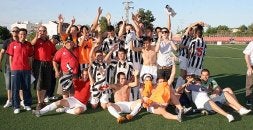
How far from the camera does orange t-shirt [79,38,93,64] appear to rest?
9.66 m

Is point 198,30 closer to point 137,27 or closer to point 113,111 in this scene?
point 137,27

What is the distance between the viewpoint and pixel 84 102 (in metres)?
8.38

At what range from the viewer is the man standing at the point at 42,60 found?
8688 mm

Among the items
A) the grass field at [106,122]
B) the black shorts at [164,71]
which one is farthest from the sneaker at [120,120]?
the black shorts at [164,71]

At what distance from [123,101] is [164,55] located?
7.01 feet

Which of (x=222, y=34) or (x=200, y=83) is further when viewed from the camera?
(x=222, y=34)

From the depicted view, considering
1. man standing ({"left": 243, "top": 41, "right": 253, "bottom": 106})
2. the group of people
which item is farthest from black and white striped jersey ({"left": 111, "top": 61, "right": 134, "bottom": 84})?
man standing ({"left": 243, "top": 41, "right": 253, "bottom": 106})

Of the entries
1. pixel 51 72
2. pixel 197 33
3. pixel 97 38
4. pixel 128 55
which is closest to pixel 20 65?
pixel 51 72

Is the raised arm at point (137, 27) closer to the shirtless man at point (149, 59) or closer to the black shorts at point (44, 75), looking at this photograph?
the shirtless man at point (149, 59)

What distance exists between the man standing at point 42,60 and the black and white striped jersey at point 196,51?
401 cm

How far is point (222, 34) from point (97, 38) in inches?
3182

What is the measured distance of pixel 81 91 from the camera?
8.39 meters

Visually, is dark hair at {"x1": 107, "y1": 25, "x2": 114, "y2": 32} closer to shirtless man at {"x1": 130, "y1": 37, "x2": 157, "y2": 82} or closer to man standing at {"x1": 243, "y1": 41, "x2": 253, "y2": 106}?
shirtless man at {"x1": 130, "y1": 37, "x2": 157, "y2": 82}

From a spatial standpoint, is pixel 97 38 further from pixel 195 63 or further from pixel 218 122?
pixel 218 122
